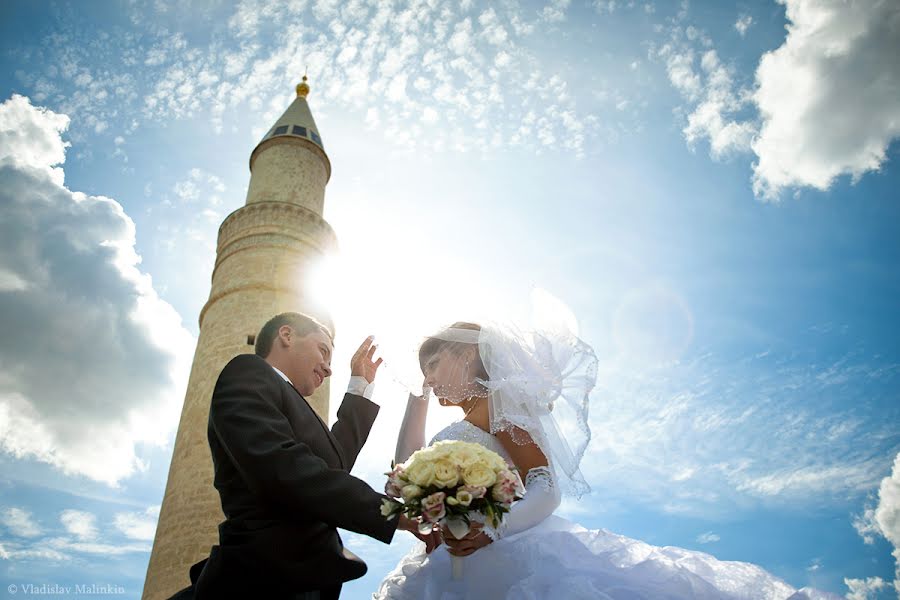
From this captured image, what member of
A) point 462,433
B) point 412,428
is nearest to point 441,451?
point 462,433

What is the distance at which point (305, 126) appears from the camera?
13188 mm

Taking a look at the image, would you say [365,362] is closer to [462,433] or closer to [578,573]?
[462,433]

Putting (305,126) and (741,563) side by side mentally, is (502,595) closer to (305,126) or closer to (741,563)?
(741,563)

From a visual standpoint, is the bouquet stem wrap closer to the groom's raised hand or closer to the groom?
the groom

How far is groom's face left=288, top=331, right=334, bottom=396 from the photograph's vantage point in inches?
134

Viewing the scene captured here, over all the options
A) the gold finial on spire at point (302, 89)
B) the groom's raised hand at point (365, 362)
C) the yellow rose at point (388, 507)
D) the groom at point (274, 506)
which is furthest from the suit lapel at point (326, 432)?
the gold finial on spire at point (302, 89)

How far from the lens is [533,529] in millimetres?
2877

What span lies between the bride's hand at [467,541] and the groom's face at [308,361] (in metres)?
1.23

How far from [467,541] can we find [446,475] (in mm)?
416

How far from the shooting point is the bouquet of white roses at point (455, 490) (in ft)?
7.61

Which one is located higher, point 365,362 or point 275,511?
point 365,362

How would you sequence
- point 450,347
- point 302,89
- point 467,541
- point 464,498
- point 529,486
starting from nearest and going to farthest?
point 464,498 < point 467,541 < point 529,486 < point 450,347 < point 302,89

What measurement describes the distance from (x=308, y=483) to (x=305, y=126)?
39.0 ft

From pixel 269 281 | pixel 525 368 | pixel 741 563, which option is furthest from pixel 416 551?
pixel 269 281
